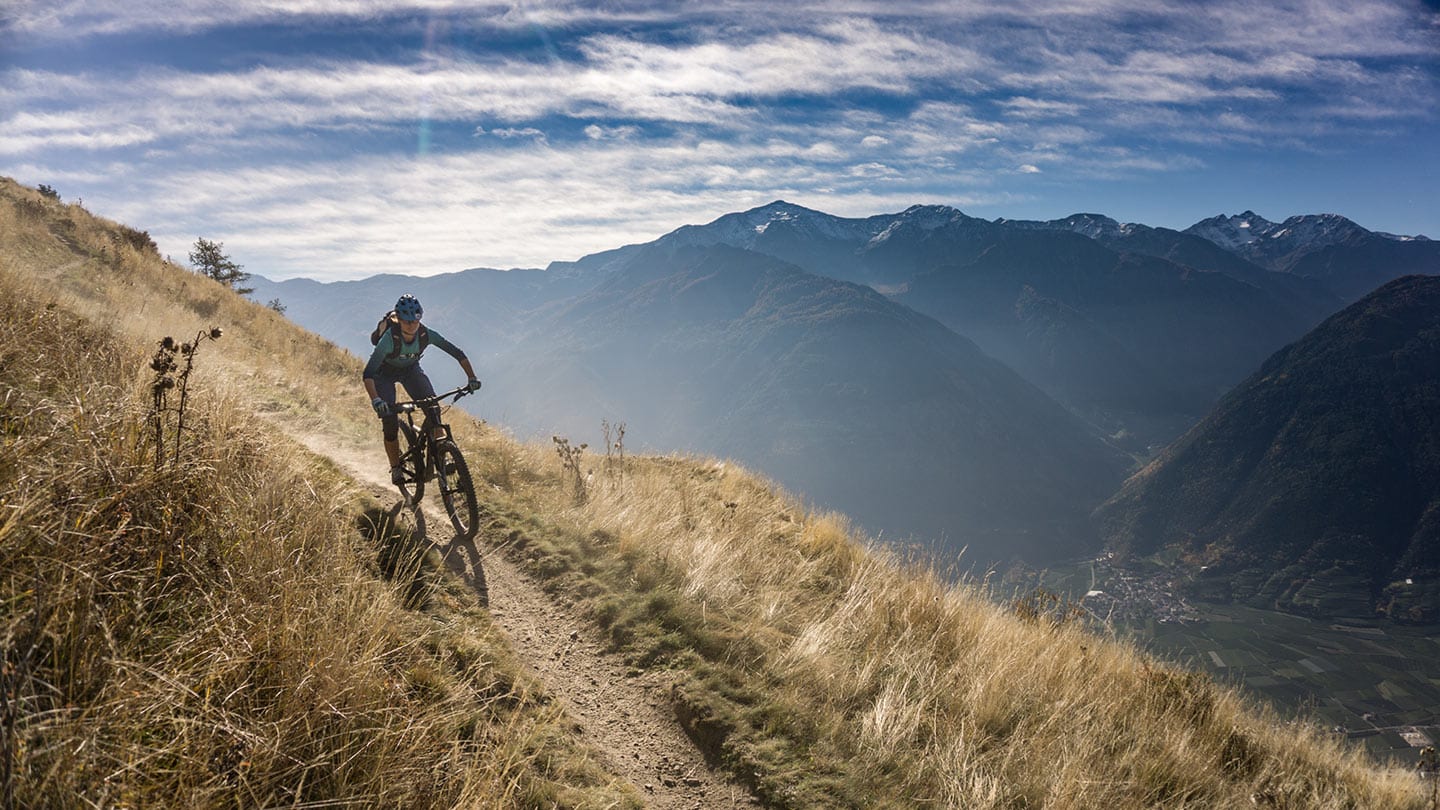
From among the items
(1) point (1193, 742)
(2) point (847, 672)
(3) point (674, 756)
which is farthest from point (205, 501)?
(1) point (1193, 742)

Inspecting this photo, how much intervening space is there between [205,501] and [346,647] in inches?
62.2

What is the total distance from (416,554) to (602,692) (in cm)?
255

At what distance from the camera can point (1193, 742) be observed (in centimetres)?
639

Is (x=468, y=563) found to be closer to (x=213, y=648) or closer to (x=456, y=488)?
(x=456, y=488)

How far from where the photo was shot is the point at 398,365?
8398 mm

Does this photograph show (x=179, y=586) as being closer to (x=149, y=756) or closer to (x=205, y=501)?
(x=205, y=501)

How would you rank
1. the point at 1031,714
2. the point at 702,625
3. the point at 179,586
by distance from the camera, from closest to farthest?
the point at 179,586
the point at 1031,714
the point at 702,625

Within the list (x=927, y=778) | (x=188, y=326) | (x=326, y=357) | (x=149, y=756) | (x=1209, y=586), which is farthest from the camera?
(x=1209, y=586)

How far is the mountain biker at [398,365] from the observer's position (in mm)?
8109

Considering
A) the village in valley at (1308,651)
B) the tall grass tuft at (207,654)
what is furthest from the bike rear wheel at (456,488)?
the village in valley at (1308,651)

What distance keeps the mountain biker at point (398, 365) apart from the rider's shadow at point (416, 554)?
1102mm

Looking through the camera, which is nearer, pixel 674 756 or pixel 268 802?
pixel 268 802

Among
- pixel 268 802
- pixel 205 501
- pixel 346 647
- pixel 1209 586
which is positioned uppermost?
pixel 205 501

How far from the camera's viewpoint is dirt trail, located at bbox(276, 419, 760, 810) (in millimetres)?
4501
